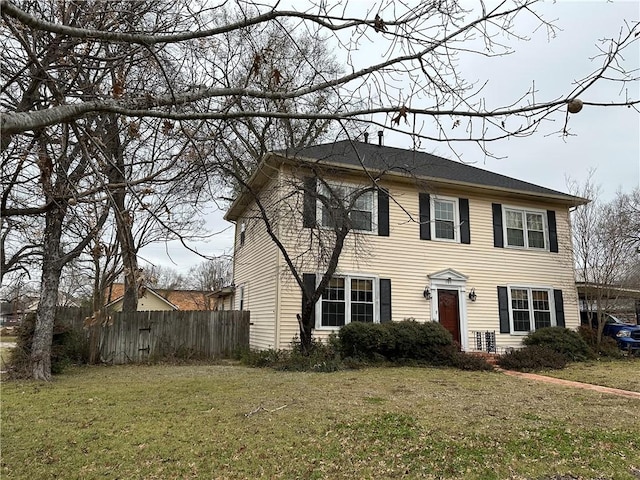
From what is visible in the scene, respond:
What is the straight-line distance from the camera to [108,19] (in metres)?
3.90

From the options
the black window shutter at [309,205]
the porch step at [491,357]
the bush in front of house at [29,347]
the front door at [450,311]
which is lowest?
the porch step at [491,357]

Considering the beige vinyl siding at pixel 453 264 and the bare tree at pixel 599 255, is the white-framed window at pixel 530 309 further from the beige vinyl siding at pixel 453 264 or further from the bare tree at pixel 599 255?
the bare tree at pixel 599 255

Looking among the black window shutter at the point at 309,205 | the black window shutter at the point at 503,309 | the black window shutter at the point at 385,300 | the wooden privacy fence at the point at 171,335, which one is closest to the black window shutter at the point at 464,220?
the black window shutter at the point at 503,309

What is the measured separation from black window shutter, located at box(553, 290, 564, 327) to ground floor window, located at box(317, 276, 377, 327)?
21.3 ft

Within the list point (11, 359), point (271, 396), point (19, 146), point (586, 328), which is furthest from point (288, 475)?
point (586, 328)

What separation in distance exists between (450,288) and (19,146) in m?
11.8

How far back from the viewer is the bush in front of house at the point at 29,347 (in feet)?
31.4

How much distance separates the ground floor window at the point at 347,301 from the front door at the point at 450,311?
2.30 metres

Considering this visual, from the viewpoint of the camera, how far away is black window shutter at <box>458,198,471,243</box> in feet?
45.4

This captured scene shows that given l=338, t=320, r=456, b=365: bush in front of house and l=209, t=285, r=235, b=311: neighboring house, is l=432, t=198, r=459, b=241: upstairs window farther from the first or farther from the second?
l=209, t=285, r=235, b=311: neighboring house

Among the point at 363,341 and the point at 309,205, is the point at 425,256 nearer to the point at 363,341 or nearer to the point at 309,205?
the point at 363,341

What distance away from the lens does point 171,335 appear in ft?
41.9

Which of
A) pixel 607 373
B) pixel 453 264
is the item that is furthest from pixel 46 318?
pixel 607 373

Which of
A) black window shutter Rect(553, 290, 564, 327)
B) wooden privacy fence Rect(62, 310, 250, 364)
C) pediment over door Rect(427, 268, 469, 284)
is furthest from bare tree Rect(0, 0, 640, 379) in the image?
black window shutter Rect(553, 290, 564, 327)
